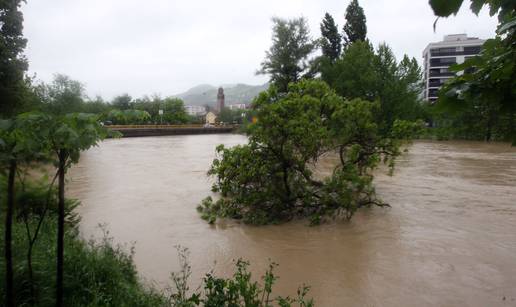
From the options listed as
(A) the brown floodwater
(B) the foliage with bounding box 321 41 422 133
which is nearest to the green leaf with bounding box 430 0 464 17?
(A) the brown floodwater

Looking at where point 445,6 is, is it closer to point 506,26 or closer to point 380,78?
point 506,26

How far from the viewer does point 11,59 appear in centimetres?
1433

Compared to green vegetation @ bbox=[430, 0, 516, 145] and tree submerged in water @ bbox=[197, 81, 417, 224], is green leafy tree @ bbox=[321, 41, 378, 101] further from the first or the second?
green vegetation @ bbox=[430, 0, 516, 145]

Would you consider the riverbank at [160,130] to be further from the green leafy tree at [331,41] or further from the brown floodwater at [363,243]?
the brown floodwater at [363,243]

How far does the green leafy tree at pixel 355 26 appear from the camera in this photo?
41375 millimetres

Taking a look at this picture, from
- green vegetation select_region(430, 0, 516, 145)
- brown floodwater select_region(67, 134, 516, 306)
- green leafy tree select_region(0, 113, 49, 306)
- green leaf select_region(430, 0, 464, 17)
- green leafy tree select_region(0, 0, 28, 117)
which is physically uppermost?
green leafy tree select_region(0, 0, 28, 117)

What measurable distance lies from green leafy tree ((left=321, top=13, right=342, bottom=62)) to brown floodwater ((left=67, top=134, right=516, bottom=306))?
32.9 metres

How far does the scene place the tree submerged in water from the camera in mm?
8406

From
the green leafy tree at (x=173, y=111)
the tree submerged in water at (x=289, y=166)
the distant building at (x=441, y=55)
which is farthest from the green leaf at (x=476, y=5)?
the distant building at (x=441, y=55)

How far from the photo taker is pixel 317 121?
8.84 metres

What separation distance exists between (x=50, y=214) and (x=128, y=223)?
2.17 m

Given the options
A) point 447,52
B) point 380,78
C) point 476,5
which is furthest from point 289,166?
point 447,52

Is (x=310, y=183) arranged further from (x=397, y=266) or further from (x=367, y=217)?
(x=397, y=266)

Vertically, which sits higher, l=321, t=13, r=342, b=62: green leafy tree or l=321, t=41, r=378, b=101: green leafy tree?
l=321, t=13, r=342, b=62: green leafy tree
